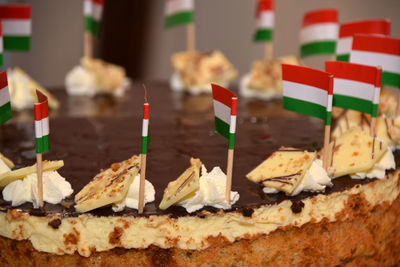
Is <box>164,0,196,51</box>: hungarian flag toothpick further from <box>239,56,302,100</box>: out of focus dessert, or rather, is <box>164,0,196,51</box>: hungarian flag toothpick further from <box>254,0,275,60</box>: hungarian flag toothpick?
<box>239,56,302,100</box>: out of focus dessert

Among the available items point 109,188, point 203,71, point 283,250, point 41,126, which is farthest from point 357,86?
point 203,71

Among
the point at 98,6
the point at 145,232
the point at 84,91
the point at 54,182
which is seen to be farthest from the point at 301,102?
the point at 98,6

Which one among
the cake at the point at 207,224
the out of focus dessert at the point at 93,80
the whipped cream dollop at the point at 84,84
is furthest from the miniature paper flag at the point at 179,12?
the cake at the point at 207,224

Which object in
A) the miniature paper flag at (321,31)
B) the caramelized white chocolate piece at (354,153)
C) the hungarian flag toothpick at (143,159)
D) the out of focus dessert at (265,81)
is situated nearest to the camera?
the hungarian flag toothpick at (143,159)

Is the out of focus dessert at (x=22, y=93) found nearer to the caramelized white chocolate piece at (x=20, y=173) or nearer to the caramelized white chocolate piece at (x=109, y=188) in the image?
the caramelized white chocolate piece at (x=20, y=173)

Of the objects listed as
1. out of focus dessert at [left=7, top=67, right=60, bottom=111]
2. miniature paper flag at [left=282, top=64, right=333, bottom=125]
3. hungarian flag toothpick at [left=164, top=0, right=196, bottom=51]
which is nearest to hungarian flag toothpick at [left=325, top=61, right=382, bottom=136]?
miniature paper flag at [left=282, top=64, right=333, bottom=125]

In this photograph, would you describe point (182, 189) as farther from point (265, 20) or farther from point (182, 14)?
point (182, 14)

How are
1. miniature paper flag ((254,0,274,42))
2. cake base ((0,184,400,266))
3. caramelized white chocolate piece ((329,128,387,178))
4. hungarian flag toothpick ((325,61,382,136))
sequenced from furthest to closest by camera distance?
miniature paper flag ((254,0,274,42)) < hungarian flag toothpick ((325,61,382,136)) < caramelized white chocolate piece ((329,128,387,178)) < cake base ((0,184,400,266))
